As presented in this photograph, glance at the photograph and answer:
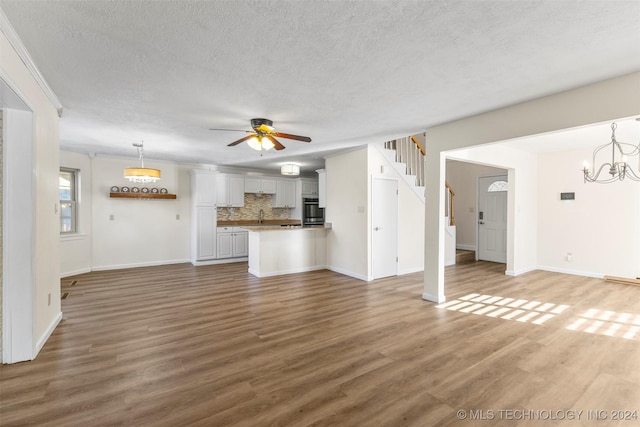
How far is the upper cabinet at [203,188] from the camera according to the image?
269 inches

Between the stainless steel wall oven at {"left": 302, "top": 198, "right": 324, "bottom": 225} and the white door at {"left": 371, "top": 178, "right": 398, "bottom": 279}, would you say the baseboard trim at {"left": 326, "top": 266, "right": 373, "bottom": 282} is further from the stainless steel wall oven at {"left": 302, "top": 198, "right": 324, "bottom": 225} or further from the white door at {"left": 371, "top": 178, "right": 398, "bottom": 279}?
the stainless steel wall oven at {"left": 302, "top": 198, "right": 324, "bottom": 225}

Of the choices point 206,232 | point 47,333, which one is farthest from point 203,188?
point 47,333

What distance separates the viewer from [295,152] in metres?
5.72

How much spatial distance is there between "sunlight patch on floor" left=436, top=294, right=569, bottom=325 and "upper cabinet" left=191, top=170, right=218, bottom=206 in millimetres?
5621

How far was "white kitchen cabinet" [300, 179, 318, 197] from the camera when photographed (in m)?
8.42

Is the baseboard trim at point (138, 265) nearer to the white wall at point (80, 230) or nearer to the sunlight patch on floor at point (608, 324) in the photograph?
the white wall at point (80, 230)

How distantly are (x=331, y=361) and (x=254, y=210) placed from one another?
20.2ft

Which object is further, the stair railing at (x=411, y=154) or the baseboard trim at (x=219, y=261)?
the baseboard trim at (x=219, y=261)

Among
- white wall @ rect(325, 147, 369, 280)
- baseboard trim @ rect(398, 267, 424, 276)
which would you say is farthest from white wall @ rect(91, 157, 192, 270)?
baseboard trim @ rect(398, 267, 424, 276)

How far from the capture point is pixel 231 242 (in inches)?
288

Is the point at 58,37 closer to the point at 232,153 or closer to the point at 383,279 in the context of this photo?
the point at 232,153

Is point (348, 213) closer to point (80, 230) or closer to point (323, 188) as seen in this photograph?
point (323, 188)

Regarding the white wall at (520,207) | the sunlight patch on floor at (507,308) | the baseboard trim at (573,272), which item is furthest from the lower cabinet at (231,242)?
the baseboard trim at (573,272)

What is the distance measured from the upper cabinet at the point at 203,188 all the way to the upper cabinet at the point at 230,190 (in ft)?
0.42
